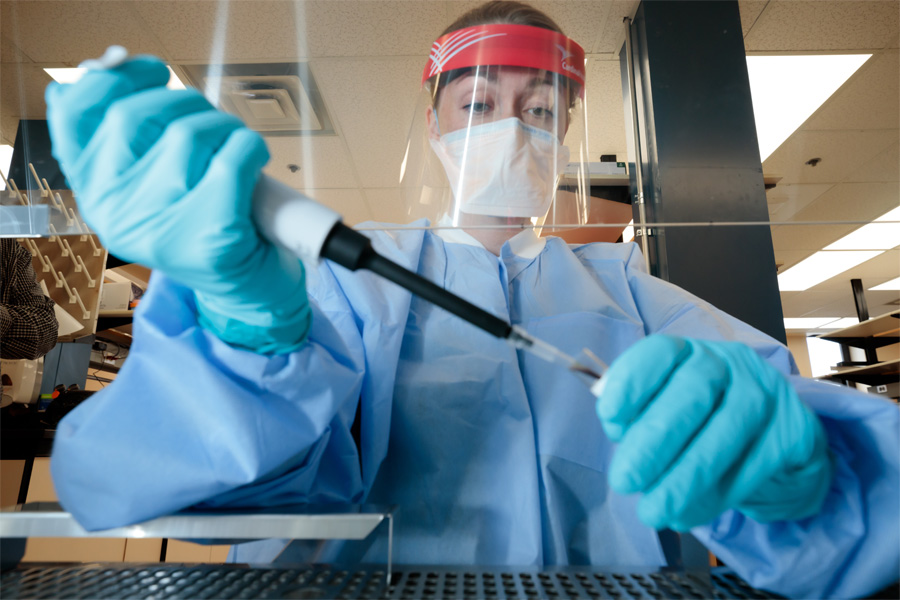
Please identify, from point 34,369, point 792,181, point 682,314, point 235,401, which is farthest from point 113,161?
point 34,369

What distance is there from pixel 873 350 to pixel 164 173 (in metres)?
→ 1.35

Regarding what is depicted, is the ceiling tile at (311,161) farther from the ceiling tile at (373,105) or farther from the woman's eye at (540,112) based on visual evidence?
the woman's eye at (540,112)

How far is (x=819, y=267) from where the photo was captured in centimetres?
104

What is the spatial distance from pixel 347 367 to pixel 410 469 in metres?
0.18

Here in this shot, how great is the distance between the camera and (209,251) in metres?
0.41

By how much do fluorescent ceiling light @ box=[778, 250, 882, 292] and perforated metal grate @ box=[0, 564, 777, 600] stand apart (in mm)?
771

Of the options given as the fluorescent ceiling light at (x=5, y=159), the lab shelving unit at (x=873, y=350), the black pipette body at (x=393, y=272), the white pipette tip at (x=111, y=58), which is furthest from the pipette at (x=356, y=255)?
the lab shelving unit at (x=873, y=350)

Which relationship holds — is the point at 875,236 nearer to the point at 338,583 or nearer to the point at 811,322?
the point at 811,322

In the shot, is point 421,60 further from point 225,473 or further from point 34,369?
point 34,369

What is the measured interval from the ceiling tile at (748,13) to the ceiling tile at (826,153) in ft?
0.66

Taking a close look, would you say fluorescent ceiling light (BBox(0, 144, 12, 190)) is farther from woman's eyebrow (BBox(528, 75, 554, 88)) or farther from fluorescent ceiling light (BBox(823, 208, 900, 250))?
fluorescent ceiling light (BBox(823, 208, 900, 250))

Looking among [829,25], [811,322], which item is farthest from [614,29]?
[811,322]

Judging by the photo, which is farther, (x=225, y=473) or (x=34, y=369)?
(x=34, y=369)

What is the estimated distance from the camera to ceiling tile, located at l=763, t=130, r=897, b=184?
85cm
